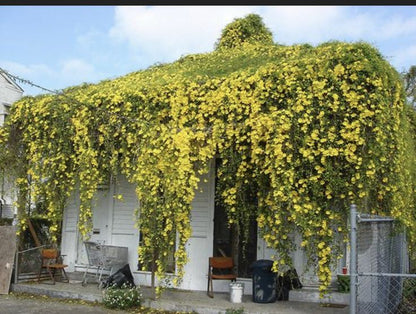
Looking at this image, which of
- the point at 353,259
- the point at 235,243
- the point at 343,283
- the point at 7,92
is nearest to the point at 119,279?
the point at 235,243

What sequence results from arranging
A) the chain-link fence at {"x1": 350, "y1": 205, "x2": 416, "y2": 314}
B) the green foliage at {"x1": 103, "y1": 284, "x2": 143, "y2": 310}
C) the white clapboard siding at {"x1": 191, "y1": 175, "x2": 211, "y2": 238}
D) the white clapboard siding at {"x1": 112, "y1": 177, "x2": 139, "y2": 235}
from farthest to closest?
the white clapboard siding at {"x1": 112, "y1": 177, "x2": 139, "y2": 235}
the white clapboard siding at {"x1": 191, "y1": 175, "x2": 211, "y2": 238}
the green foliage at {"x1": 103, "y1": 284, "x2": 143, "y2": 310}
the chain-link fence at {"x1": 350, "y1": 205, "x2": 416, "y2": 314}

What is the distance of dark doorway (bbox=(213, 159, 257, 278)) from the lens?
9727 millimetres

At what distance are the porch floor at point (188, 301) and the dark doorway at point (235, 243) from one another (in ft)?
2.39

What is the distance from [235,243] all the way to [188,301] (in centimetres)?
182

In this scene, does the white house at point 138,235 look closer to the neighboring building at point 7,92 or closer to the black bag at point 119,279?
the black bag at point 119,279

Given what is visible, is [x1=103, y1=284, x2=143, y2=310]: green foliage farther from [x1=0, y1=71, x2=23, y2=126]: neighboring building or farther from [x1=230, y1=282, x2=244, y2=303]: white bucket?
[x1=0, y1=71, x2=23, y2=126]: neighboring building

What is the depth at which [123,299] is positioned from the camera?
8312mm

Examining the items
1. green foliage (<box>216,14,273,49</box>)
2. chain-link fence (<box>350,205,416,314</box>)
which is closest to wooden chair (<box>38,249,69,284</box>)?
chain-link fence (<box>350,205,416,314</box>)

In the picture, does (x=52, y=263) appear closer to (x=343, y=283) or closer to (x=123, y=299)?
(x=123, y=299)

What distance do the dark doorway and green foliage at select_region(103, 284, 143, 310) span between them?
2.13 meters

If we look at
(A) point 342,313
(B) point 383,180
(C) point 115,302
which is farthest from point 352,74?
(C) point 115,302

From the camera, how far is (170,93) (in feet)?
29.1

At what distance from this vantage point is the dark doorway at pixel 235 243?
9727mm

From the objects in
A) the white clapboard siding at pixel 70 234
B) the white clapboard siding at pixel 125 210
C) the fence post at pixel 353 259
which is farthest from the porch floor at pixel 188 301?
the fence post at pixel 353 259
